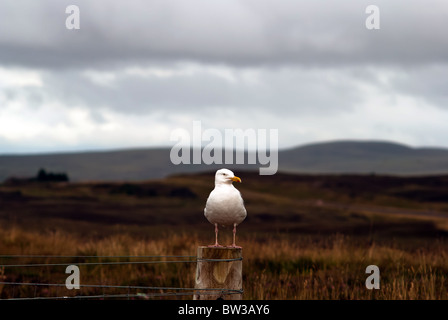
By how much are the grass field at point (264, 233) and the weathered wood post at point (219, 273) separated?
3735mm

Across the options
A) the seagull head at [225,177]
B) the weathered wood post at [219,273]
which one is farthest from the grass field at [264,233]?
the seagull head at [225,177]

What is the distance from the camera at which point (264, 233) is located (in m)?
29.7

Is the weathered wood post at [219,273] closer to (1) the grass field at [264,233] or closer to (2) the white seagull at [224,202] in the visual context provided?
(2) the white seagull at [224,202]

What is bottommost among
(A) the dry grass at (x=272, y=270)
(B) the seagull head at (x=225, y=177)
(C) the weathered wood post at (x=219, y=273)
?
(C) the weathered wood post at (x=219, y=273)

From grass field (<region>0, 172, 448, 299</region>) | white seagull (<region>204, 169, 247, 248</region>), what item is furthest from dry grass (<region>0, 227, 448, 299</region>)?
white seagull (<region>204, 169, 247, 248</region>)

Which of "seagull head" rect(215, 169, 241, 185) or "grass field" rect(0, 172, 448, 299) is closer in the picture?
"seagull head" rect(215, 169, 241, 185)

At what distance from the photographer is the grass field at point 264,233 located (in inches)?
498

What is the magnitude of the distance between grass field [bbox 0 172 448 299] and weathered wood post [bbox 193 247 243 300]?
3735mm

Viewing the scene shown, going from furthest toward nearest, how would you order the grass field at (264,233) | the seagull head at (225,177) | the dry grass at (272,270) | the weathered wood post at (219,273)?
the grass field at (264,233) < the dry grass at (272,270) < the seagull head at (225,177) < the weathered wood post at (219,273)

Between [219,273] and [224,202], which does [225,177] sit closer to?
[224,202]

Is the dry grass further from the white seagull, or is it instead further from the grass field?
the white seagull

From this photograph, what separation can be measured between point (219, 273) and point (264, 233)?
23.0 m

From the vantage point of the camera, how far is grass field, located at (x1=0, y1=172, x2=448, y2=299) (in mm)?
12656

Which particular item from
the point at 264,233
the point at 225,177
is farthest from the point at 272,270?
the point at 264,233
